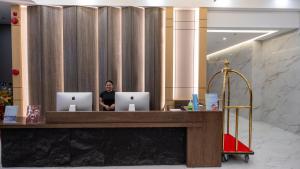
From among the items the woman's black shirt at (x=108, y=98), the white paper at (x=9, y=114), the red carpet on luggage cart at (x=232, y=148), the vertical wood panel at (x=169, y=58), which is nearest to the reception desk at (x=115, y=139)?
the white paper at (x=9, y=114)

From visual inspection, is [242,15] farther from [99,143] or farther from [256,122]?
[99,143]

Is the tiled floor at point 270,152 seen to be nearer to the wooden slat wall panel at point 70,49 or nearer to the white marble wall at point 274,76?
the white marble wall at point 274,76

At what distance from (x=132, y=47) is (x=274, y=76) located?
4647 mm

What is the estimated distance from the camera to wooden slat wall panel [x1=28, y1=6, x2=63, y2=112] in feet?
17.4

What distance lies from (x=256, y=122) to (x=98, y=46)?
19.0 feet

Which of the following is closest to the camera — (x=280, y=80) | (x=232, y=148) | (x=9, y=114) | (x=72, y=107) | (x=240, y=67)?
(x=9, y=114)

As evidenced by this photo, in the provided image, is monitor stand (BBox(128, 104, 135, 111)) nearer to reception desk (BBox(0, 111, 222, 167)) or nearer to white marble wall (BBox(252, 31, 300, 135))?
reception desk (BBox(0, 111, 222, 167))

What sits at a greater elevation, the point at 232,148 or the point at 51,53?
the point at 51,53

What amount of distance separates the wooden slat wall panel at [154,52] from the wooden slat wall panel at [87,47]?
1237 mm

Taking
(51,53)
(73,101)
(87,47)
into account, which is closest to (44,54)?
(51,53)

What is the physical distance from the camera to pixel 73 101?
363 cm

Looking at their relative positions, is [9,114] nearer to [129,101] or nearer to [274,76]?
[129,101]

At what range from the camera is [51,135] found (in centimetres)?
355

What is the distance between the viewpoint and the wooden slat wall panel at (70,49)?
534cm
